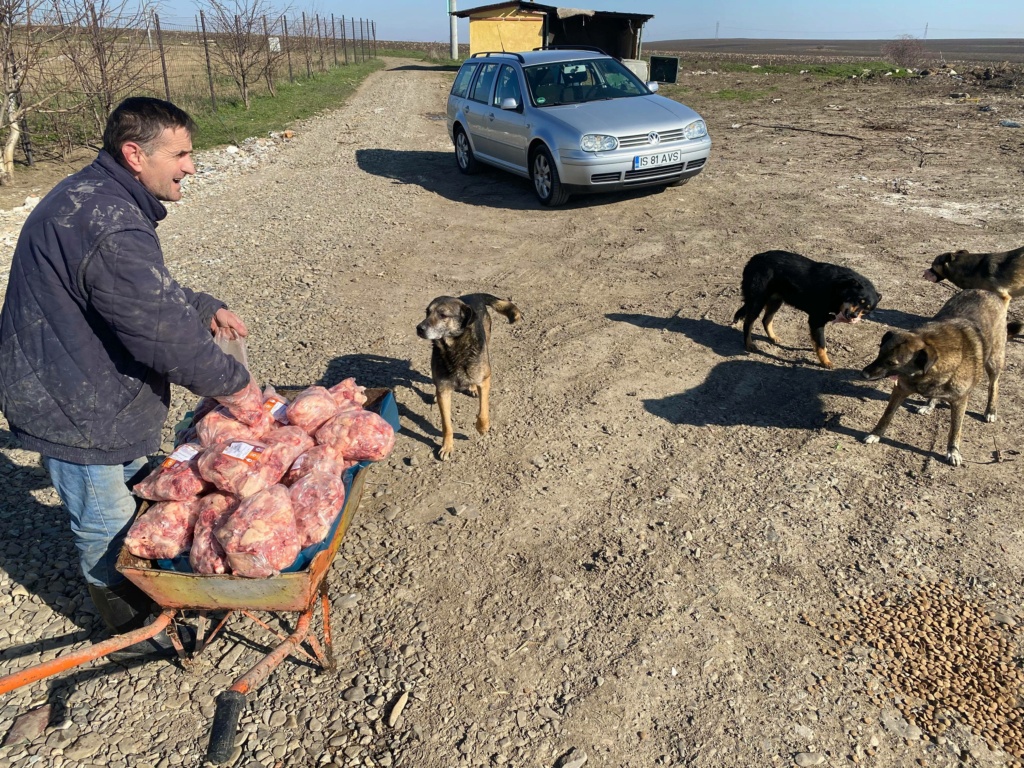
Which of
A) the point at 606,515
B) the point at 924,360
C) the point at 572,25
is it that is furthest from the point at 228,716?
the point at 572,25

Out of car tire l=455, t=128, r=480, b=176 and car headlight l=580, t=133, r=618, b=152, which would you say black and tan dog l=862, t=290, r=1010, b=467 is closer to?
car headlight l=580, t=133, r=618, b=152

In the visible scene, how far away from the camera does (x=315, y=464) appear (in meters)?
3.02

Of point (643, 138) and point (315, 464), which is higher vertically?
point (643, 138)

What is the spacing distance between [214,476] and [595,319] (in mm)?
4273

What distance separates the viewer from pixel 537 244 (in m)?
8.44

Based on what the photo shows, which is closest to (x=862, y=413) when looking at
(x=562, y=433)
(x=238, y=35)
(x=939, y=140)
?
(x=562, y=433)

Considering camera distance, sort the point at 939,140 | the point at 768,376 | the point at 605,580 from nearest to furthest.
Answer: the point at 605,580 < the point at 768,376 < the point at 939,140

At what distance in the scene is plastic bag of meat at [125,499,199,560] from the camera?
2.75m

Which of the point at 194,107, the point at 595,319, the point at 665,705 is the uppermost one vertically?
the point at 194,107

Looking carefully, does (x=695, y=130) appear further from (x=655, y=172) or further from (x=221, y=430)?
(x=221, y=430)

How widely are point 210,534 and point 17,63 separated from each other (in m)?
11.4

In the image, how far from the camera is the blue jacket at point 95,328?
241 cm

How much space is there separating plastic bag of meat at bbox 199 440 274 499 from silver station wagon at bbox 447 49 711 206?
23.4 ft

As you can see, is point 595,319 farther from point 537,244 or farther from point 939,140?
point 939,140
